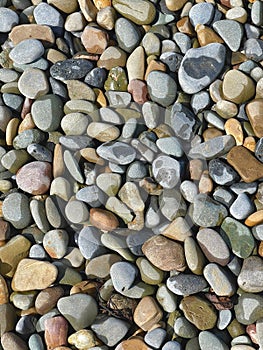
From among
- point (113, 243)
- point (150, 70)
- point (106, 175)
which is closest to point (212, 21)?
point (150, 70)

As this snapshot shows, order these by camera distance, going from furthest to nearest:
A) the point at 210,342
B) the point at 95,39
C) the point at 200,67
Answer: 1. the point at 95,39
2. the point at 200,67
3. the point at 210,342

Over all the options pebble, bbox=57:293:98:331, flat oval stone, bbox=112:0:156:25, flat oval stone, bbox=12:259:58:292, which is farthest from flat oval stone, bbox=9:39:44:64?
pebble, bbox=57:293:98:331

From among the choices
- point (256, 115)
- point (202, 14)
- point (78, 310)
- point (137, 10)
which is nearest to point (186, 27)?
point (202, 14)

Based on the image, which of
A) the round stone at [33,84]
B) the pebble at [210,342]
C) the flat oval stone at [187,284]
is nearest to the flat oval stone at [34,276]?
the flat oval stone at [187,284]

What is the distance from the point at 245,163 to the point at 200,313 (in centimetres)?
46

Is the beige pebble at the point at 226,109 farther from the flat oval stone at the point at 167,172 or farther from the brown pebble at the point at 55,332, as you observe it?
the brown pebble at the point at 55,332

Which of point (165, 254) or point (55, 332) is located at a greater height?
point (165, 254)

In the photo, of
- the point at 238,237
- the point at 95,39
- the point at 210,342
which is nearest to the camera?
the point at 210,342

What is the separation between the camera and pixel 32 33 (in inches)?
72.9

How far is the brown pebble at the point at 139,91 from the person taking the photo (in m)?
1.73

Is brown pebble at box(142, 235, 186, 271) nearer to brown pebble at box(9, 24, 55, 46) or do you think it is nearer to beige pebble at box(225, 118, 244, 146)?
beige pebble at box(225, 118, 244, 146)

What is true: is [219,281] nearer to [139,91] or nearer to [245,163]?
[245,163]

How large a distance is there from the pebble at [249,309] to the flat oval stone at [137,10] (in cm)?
99

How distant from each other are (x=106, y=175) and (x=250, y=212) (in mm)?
438
